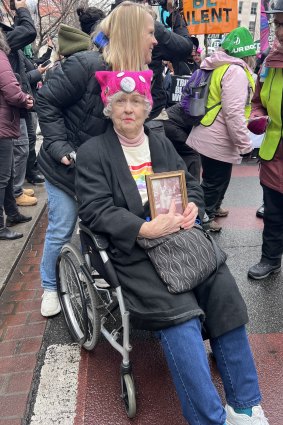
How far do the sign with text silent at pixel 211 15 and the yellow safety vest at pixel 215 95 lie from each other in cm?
244

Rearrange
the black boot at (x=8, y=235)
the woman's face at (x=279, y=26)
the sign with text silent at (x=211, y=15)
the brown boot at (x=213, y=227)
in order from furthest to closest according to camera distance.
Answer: the sign with text silent at (x=211, y=15) → the brown boot at (x=213, y=227) → the black boot at (x=8, y=235) → the woman's face at (x=279, y=26)

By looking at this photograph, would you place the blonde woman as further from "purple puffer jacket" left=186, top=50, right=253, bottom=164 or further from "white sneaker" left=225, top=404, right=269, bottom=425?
"white sneaker" left=225, top=404, right=269, bottom=425

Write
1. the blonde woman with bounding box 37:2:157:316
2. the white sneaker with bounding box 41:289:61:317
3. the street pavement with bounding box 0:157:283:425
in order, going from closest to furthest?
the street pavement with bounding box 0:157:283:425, the blonde woman with bounding box 37:2:157:316, the white sneaker with bounding box 41:289:61:317

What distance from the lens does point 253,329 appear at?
107 inches

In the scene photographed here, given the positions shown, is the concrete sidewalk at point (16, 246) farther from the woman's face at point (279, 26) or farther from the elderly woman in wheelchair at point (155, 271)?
the woman's face at point (279, 26)

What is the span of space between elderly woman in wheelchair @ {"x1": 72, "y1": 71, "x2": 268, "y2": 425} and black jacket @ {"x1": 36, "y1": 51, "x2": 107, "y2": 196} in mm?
161

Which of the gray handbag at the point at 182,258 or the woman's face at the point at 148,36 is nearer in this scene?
the gray handbag at the point at 182,258

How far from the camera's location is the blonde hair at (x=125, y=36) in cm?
215

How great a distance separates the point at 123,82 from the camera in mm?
2070

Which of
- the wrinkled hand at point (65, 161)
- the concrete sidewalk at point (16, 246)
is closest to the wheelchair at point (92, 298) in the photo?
the wrinkled hand at point (65, 161)

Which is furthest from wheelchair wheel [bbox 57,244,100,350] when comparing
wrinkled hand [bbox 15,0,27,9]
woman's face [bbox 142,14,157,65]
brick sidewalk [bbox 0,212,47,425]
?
wrinkled hand [bbox 15,0,27,9]

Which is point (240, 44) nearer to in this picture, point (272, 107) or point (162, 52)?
point (272, 107)

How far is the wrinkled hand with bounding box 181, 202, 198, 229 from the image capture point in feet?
6.82

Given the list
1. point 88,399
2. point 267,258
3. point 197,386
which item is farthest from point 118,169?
point 267,258
